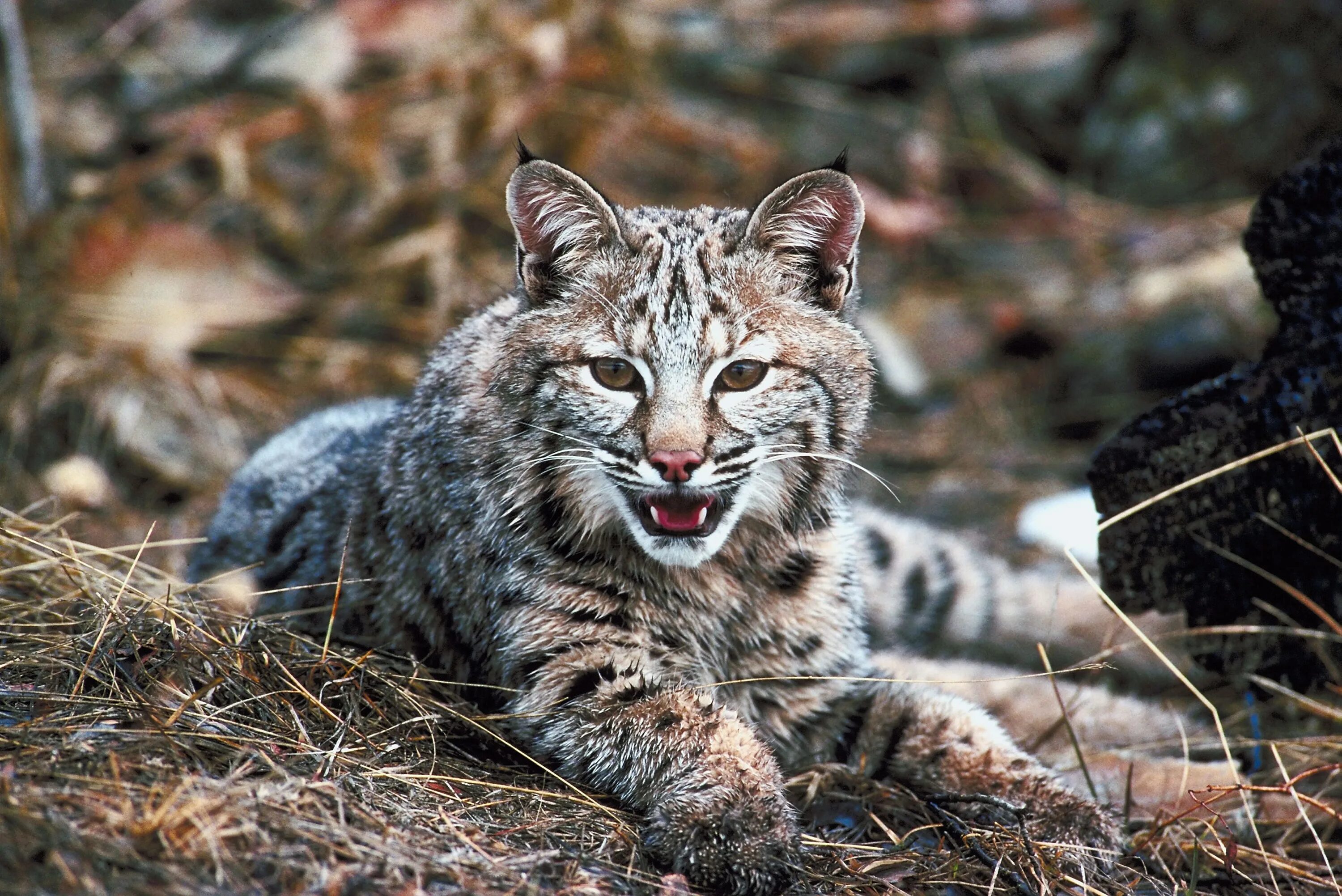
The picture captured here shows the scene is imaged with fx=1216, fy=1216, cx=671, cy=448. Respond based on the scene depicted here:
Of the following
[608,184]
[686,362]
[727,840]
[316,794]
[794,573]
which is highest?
[608,184]

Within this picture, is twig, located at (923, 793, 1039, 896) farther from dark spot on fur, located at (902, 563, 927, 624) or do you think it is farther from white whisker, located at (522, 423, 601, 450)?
dark spot on fur, located at (902, 563, 927, 624)

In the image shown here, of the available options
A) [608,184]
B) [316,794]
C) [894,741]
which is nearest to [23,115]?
[608,184]

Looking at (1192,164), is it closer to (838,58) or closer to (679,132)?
(838,58)

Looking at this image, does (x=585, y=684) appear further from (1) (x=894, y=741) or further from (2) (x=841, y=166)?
(2) (x=841, y=166)

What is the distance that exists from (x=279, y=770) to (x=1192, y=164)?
313 inches

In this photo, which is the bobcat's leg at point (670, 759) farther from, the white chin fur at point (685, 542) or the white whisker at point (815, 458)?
the white whisker at point (815, 458)

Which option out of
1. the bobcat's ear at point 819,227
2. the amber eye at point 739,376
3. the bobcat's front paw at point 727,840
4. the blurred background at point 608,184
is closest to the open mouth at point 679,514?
the amber eye at point 739,376

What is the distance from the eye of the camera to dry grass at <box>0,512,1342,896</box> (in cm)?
234

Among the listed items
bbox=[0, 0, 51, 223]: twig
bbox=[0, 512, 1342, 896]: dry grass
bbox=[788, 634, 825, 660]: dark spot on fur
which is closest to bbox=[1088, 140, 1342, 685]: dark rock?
bbox=[0, 512, 1342, 896]: dry grass

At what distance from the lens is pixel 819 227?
11.7 ft

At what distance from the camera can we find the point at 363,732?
3164mm

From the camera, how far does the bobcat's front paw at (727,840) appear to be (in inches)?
109

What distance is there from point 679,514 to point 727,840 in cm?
87

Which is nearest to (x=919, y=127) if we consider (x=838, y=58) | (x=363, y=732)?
(x=838, y=58)
